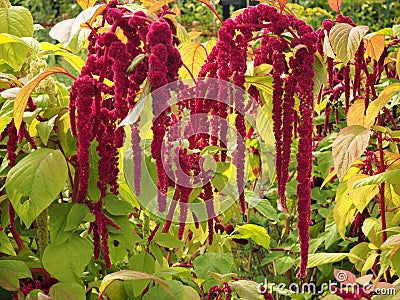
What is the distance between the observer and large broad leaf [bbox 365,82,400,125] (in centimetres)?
134

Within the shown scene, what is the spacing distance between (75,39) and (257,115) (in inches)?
13.7

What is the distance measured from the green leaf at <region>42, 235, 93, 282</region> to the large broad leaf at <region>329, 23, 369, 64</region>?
1.73 feet

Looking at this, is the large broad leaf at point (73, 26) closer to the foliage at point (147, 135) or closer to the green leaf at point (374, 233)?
the foliage at point (147, 135)

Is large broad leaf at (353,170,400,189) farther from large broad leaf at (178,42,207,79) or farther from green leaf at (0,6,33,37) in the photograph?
green leaf at (0,6,33,37)

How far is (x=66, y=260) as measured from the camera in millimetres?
1108

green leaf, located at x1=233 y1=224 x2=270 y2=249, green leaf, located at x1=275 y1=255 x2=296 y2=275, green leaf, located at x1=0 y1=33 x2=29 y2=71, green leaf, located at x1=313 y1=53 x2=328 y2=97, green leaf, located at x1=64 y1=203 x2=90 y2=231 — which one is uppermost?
green leaf, located at x1=0 y1=33 x2=29 y2=71

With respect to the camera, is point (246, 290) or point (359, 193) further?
point (359, 193)

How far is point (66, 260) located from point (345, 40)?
587mm

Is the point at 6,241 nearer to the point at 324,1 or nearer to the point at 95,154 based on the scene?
the point at 95,154

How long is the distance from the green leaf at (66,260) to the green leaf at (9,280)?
0.17 feet

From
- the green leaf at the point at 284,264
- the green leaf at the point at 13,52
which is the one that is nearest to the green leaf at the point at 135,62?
the green leaf at the point at 13,52

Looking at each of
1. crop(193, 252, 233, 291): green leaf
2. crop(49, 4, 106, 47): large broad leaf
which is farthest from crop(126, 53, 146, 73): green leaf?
crop(193, 252, 233, 291): green leaf

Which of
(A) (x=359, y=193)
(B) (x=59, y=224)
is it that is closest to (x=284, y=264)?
(A) (x=359, y=193)

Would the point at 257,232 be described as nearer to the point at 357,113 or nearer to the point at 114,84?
the point at 357,113
